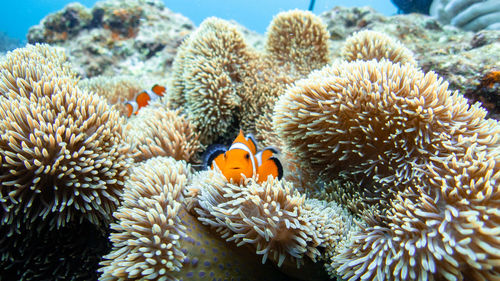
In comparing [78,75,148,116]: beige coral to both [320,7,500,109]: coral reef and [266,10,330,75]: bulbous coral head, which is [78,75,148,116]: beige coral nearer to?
[266,10,330,75]: bulbous coral head

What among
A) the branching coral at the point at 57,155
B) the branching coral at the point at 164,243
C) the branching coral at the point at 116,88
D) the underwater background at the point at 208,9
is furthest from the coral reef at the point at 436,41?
the underwater background at the point at 208,9

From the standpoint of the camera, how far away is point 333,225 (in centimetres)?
138

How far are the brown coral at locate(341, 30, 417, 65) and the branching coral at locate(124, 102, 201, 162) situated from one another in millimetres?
1687

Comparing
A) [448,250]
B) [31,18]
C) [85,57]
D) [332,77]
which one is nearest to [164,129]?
[332,77]

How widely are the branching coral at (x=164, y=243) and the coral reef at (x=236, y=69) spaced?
1.17 metres

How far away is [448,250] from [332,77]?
104 cm

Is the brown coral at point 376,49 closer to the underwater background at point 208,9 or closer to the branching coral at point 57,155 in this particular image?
the branching coral at point 57,155

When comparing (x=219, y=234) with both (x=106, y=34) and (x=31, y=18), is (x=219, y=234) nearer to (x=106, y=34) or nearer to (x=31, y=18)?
(x=106, y=34)

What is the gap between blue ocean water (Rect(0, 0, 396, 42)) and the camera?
67938 mm

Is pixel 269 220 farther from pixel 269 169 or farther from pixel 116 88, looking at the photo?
pixel 116 88

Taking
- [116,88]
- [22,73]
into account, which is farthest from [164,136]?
[116,88]

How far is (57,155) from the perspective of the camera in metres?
1.40

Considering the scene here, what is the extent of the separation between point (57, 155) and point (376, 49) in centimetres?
260

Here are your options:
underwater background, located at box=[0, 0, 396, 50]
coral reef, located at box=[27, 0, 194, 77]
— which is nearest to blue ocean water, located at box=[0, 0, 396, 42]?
underwater background, located at box=[0, 0, 396, 50]
